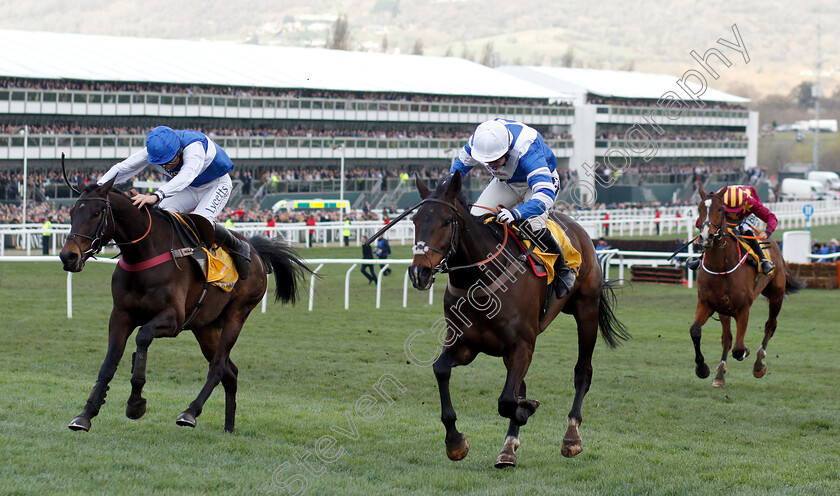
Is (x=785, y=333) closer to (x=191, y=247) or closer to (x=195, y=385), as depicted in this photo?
(x=195, y=385)

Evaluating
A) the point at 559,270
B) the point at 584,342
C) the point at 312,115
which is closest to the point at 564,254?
the point at 559,270

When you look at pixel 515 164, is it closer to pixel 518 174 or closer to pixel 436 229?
pixel 518 174

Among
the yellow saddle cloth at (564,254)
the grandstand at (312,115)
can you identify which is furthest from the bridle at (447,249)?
the grandstand at (312,115)

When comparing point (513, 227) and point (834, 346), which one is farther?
point (834, 346)

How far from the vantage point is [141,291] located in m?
5.64

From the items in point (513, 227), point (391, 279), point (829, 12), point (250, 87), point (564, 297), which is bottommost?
point (391, 279)

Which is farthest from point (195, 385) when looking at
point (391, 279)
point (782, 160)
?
point (782, 160)

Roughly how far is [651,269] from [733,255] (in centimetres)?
1095

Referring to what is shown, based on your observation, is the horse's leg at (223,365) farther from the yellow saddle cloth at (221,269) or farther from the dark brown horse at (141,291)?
the yellow saddle cloth at (221,269)

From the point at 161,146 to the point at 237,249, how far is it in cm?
101

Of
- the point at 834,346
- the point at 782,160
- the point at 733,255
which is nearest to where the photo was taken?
the point at 733,255

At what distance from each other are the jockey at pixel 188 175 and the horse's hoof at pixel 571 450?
246cm

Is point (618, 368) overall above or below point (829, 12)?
below

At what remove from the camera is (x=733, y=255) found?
9.16 metres
